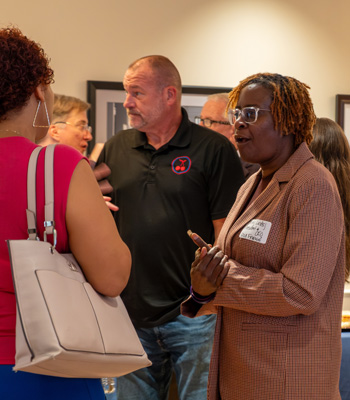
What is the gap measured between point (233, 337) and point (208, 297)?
0.16 meters

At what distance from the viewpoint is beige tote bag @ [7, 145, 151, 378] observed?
121 cm

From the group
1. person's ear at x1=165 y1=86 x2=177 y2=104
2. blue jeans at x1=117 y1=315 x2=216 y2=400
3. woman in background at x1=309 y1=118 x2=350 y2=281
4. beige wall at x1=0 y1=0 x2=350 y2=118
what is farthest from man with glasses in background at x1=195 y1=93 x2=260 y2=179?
blue jeans at x1=117 y1=315 x2=216 y2=400

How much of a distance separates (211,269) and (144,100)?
4.45ft

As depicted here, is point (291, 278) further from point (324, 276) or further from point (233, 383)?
point (233, 383)

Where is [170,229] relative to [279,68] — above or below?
below

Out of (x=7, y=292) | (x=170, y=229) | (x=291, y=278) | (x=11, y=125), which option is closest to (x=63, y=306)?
(x=7, y=292)

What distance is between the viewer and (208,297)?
1.92 m

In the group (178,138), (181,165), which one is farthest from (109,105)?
(181,165)

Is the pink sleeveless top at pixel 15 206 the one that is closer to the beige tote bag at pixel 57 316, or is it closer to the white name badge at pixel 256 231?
the beige tote bag at pixel 57 316

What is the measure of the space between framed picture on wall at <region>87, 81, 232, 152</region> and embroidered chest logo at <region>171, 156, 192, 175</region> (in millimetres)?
1625

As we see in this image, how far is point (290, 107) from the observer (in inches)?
74.9

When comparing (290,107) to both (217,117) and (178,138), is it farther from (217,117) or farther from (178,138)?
(217,117)

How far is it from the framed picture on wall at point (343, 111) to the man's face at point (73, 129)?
2.02 meters

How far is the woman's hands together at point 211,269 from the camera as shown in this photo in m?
1.80
